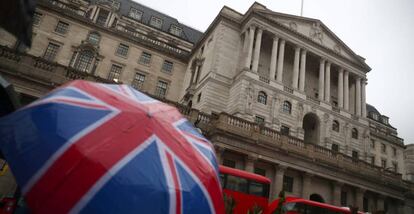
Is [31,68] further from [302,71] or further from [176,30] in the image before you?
[176,30]

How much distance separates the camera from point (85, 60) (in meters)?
37.5

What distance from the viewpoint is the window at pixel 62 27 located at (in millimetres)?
37125

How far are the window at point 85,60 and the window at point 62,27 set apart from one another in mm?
A: 3823

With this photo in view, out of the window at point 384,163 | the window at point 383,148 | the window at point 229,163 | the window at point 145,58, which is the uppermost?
the window at point 145,58

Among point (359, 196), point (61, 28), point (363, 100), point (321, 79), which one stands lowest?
point (359, 196)

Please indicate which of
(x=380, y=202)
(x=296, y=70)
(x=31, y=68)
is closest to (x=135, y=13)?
(x=296, y=70)

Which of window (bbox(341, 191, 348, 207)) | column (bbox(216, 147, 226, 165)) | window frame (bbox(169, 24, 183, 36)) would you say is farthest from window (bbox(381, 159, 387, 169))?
column (bbox(216, 147, 226, 165))

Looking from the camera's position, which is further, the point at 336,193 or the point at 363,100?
the point at 363,100

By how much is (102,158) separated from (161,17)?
57549 mm

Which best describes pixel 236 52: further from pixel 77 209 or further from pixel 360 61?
pixel 77 209

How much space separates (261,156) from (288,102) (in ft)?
37.2

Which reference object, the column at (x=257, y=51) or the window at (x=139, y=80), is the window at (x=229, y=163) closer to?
the column at (x=257, y=51)

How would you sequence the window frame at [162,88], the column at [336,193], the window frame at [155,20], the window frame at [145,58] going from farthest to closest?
the window frame at [155,20]
the window frame at [145,58]
the window frame at [162,88]
the column at [336,193]

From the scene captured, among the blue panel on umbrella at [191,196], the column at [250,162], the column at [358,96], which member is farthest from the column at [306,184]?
the blue panel on umbrella at [191,196]
